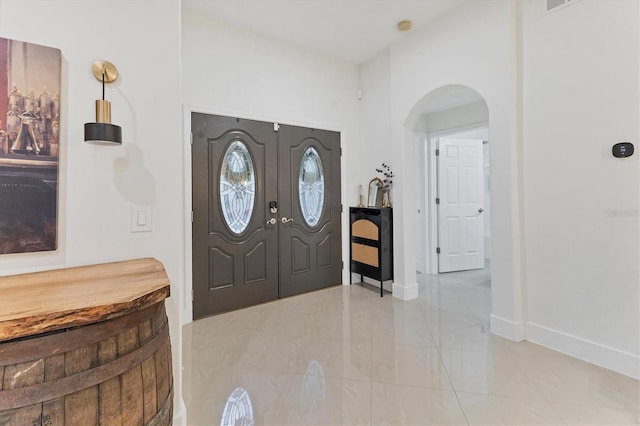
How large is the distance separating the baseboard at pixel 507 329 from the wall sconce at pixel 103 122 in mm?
2888

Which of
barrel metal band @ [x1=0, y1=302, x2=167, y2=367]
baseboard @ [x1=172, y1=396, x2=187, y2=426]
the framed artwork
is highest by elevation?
the framed artwork

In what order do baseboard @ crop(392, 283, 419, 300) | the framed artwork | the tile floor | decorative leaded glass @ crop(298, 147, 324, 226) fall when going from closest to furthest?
the framed artwork → the tile floor → baseboard @ crop(392, 283, 419, 300) → decorative leaded glass @ crop(298, 147, 324, 226)

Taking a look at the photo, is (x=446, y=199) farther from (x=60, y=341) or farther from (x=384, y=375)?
(x=60, y=341)

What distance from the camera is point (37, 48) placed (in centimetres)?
119

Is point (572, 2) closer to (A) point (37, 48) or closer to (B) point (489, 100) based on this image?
(B) point (489, 100)

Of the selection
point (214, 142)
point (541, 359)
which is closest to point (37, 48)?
point (214, 142)

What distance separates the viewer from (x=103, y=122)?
1.22 metres

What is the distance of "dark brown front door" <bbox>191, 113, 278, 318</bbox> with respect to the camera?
294 cm

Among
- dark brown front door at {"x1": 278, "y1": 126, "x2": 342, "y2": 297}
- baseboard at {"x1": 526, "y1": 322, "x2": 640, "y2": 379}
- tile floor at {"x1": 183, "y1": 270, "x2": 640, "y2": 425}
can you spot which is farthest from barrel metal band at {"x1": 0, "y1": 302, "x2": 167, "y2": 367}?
baseboard at {"x1": 526, "y1": 322, "x2": 640, "y2": 379}

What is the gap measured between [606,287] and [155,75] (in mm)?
2979

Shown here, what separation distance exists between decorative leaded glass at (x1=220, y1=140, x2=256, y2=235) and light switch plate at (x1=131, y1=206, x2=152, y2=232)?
1.66 metres

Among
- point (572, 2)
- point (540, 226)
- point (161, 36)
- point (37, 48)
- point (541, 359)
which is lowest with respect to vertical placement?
point (541, 359)

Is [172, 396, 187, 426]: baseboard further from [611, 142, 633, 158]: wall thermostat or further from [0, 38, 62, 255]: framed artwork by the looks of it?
[611, 142, 633, 158]: wall thermostat

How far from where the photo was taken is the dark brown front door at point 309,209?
11.4 ft
